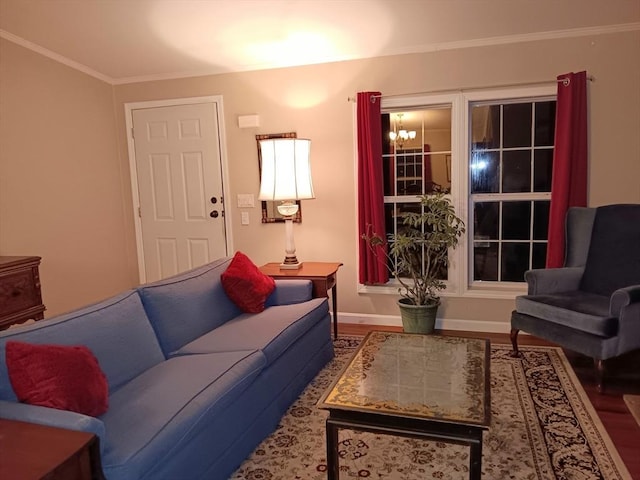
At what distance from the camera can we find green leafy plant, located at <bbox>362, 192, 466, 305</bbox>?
359cm

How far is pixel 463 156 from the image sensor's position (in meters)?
3.78

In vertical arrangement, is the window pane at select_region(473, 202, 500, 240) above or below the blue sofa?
above

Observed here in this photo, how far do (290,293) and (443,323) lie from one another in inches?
60.3

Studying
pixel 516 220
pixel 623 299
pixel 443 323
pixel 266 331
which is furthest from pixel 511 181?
pixel 266 331

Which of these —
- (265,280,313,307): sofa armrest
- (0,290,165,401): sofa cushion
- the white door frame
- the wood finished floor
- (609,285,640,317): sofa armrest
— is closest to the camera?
(0,290,165,401): sofa cushion

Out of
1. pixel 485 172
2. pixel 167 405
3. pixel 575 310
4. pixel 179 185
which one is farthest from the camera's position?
pixel 179 185

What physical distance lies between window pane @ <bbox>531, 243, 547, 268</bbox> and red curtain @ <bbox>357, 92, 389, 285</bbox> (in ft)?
4.10

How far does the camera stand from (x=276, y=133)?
418 cm

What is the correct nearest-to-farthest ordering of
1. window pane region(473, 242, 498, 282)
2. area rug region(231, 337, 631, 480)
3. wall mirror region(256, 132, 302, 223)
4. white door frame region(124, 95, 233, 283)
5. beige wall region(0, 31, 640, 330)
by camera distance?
area rug region(231, 337, 631, 480) → beige wall region(0, 31, 640, 330) → window pane region(473, 242, 498, 282) → wall mirror region(256, 132, 302, 223) → white door frame region(124, 95, 233, 283)

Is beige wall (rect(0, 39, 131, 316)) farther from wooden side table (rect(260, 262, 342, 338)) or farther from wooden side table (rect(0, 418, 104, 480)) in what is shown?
wooden side table (rect(0, 418, 104, 480))

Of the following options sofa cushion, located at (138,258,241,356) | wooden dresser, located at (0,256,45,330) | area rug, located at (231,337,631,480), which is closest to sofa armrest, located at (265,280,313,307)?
sofa cushion, located at (138,258,241,356)

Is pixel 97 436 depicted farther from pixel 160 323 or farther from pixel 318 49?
pixel 318 49

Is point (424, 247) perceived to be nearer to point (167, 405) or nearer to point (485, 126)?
point (485, 126)

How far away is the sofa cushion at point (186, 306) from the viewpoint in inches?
95.4
